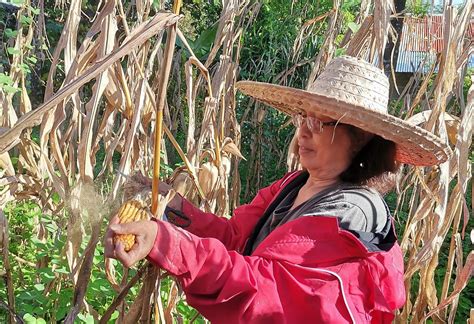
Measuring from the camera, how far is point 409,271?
4.30ft

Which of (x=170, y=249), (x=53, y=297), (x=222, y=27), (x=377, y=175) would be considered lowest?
(x=53, y=297)

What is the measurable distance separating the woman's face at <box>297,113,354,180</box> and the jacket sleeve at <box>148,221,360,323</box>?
22cm

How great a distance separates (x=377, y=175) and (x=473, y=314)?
1.04ft

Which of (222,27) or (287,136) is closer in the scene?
(222,27)

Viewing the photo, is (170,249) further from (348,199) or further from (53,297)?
(53,297)

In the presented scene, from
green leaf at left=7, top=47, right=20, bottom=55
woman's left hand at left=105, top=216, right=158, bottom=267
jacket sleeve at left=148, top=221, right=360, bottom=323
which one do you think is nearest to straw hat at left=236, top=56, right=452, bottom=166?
jacket sleeve at left=148, top=221, right=360, bottom=323

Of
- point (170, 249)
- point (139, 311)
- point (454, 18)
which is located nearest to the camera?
point (170, 249)

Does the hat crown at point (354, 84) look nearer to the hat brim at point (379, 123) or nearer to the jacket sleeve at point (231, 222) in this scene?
the hat brim at point (379, 123)

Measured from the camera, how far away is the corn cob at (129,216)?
757 millimetres

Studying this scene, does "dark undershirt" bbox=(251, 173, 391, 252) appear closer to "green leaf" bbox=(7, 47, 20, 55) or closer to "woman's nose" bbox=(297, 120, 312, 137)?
"woman's nose" bbox=(297, 120, 312, 137)

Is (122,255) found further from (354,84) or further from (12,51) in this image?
(12,51)

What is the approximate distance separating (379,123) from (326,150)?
98 mm

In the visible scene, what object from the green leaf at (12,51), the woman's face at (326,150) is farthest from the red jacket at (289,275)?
the green leaf at (12,51)

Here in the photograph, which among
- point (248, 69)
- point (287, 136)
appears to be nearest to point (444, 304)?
point (287, 136)
